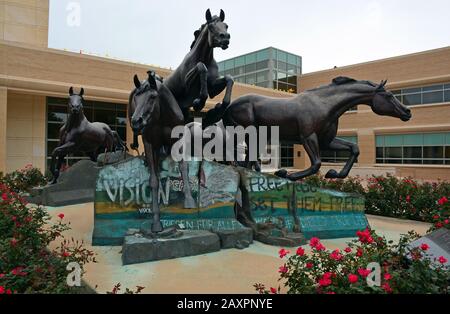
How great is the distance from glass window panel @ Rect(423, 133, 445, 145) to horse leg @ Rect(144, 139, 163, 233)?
86.5 ft

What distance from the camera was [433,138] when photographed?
84.7 ft

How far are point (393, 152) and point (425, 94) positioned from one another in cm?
518

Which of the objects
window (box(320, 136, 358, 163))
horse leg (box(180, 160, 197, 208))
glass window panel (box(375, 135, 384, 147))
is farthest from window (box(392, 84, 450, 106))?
horse leg (box(180, 160, 197, 208))

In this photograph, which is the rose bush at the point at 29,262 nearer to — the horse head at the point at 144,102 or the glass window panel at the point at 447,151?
the horse head at the point at 144,102

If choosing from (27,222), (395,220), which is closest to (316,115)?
(395,220)

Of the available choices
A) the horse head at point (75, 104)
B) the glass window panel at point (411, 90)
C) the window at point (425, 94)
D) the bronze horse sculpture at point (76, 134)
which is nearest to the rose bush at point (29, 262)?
the horse head at point (75, 104)

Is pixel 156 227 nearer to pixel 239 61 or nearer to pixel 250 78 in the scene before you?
pixel 250 78

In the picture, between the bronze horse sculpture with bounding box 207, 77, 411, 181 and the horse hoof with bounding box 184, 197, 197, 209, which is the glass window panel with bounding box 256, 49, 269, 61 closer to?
the bronze horse sculpture with bounding box 207, 77, 411, 181

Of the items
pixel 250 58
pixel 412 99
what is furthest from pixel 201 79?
pixel 250 58

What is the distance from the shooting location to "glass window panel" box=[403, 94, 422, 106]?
2696cm

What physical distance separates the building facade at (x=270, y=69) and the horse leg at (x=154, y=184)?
29.9 metres

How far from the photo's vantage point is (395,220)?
28.8 feet

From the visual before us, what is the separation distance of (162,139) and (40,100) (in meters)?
17.5
